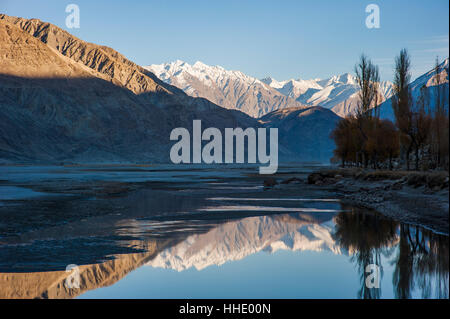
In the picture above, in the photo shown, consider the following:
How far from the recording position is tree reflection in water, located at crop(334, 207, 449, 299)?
1036 centimetres

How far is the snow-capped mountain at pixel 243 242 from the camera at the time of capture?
44.5 feet

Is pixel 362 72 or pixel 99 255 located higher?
pixel 362 72

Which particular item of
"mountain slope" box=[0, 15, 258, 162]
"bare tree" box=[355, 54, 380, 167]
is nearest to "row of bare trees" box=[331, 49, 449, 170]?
"bare tree" box=[355, 54, 380, 167]

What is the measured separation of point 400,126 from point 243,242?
107 ft

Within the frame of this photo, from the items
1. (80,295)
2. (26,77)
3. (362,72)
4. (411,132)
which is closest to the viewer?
(80,295)

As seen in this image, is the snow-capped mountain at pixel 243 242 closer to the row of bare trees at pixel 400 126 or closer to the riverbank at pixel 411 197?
the riverbank at pixel 411 197

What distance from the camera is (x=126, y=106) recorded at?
176875 mm

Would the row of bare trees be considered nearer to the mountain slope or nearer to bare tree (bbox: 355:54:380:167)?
bare tree (bbox: 355:54:380:167)

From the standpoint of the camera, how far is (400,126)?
147 ft

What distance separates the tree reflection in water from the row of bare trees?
17604 mm
